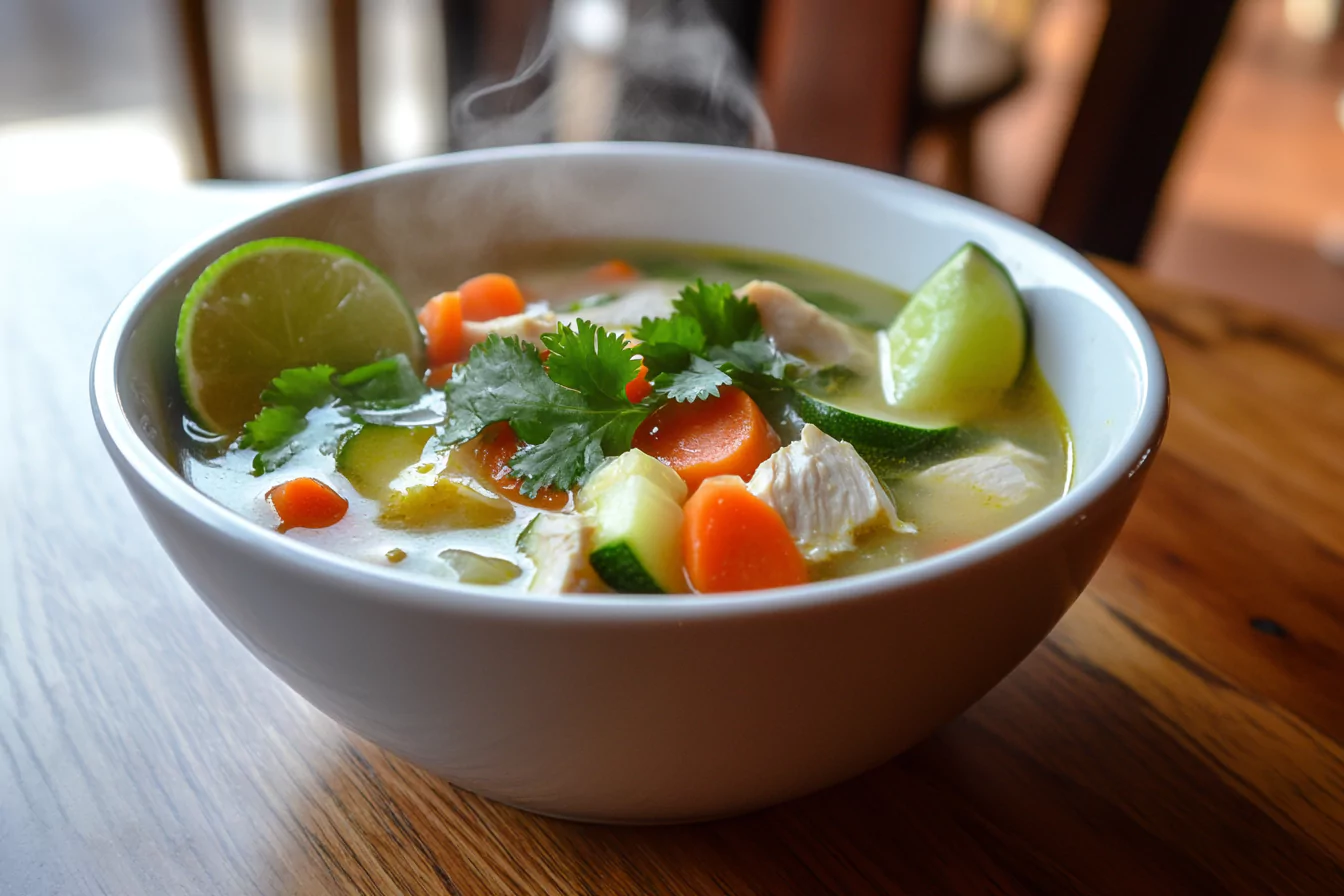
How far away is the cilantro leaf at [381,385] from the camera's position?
4.76 feet

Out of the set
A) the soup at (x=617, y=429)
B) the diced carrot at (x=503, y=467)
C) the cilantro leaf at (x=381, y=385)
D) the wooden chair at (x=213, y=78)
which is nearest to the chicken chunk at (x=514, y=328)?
the soup at (x=617, y=429)

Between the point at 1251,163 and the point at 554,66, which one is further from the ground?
the point at 554,66

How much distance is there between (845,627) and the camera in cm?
81

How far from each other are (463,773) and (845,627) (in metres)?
0.34

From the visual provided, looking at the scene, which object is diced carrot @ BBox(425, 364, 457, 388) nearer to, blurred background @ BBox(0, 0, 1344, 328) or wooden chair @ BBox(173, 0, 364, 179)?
blurred background @ BBox(0, 0, 1344, 328)

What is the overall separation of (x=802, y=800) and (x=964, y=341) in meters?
0.69

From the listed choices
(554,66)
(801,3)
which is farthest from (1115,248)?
(554,66)

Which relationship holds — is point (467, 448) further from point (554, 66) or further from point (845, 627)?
point (554, 66)

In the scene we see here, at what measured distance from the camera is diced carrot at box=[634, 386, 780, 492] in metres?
1.30

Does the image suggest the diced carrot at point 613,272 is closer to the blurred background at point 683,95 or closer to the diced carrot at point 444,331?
the diced carrot at point 444,331

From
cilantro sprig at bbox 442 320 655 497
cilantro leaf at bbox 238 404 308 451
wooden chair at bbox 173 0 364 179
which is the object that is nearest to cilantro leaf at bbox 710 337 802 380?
cilantro sprig at bbox 442 320 655 497

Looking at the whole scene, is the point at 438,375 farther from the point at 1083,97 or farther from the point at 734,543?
the point at 1083,97

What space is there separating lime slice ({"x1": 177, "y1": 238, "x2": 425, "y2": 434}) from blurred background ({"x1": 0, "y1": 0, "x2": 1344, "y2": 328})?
975 mm

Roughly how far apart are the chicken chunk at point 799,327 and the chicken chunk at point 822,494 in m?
0.30
